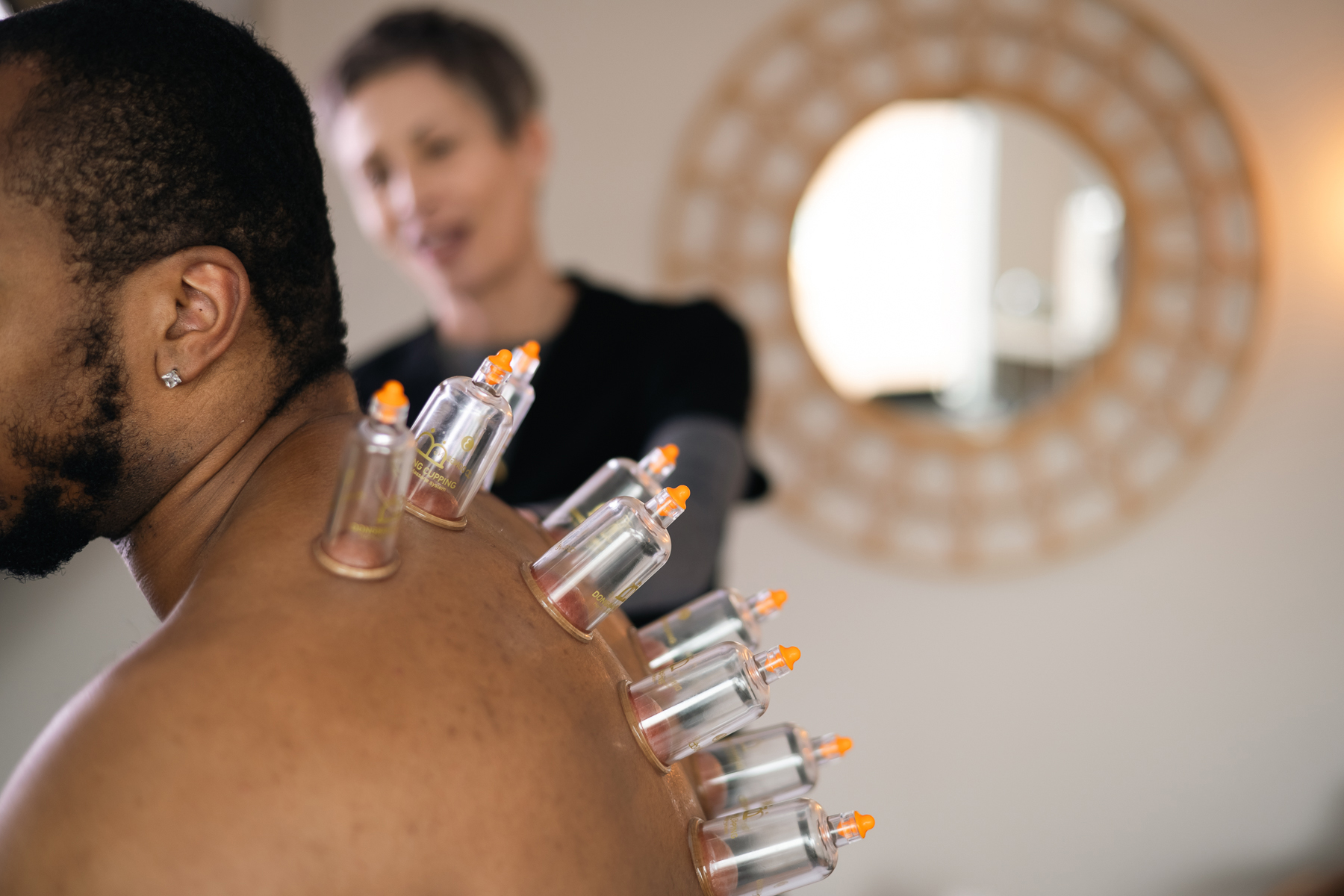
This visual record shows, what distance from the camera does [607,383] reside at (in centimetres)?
162

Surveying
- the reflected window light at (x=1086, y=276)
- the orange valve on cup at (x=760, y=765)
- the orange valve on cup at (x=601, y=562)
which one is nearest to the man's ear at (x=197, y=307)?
the orange valve on cup at (x=601, y=562)

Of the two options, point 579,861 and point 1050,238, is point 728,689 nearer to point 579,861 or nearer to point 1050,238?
point 579,861

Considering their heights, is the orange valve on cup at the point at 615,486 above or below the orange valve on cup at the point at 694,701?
above

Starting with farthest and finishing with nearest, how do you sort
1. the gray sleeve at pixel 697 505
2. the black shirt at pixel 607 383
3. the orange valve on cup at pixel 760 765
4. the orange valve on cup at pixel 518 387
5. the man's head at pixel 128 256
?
the black shirt at pixel 607 383, the gray sleeve at pixel 697 505, the orange valve on cup at pixel 760 765, the orange valve on cup at pixel 518 387, the man's head at pixel 128 256

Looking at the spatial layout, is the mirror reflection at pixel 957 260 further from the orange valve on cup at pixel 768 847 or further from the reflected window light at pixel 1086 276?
the orange valve on cup at pixel 768 847

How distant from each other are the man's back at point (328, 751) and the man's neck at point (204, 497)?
62 millimetres

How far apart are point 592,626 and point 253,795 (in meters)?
0.26

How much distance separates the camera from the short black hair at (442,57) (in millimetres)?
1563

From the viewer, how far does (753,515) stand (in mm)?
2713

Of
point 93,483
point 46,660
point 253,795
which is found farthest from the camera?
point 46,660

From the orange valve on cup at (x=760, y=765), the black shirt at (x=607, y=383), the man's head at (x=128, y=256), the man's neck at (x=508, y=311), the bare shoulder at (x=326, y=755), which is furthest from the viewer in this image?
the man's neck at (x=508, y=311)

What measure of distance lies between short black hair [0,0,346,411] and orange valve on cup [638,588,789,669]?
348 mm

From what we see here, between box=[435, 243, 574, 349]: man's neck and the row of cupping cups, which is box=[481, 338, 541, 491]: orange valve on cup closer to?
the row of cupping cups

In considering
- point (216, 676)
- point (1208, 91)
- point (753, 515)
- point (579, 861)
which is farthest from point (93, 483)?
point (1208, 91)
